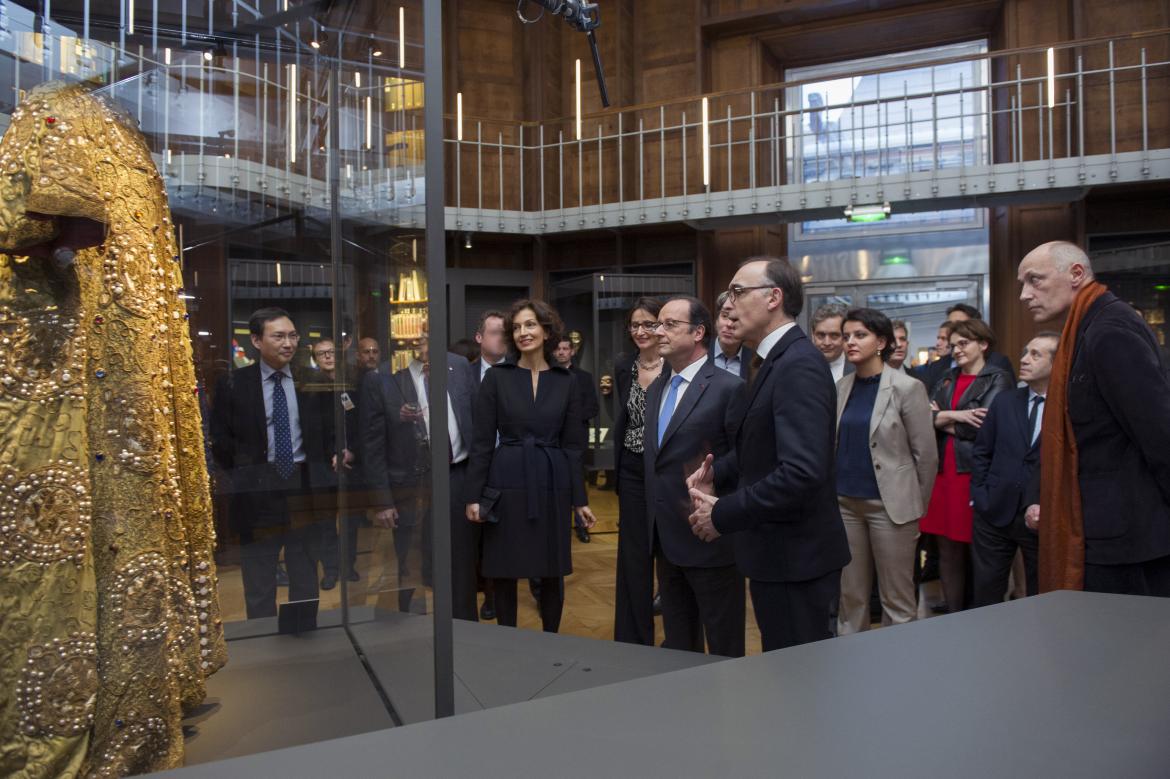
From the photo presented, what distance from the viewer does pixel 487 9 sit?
33.4 feet

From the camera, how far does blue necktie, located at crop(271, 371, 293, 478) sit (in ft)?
6.57

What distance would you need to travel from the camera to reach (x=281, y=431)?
2.04m

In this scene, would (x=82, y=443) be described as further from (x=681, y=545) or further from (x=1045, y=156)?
(x=1045, y=156)

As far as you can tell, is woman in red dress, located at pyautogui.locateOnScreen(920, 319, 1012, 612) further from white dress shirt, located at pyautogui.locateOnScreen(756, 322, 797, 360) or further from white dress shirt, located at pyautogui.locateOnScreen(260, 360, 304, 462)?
white dress shirt, located at pyautogui.locateOnScreen(260, 360, 304, 462)

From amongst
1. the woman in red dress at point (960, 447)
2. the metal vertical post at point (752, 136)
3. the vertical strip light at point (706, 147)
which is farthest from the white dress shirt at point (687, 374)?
the vertical strip light at point (706, 147)

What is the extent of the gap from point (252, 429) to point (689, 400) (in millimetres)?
1405

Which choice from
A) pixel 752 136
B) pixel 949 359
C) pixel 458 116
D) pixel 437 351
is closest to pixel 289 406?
pixel 437 351

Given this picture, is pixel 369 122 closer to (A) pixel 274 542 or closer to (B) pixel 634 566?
(A) pixel 274 542

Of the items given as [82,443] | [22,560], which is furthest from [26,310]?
[22,560]

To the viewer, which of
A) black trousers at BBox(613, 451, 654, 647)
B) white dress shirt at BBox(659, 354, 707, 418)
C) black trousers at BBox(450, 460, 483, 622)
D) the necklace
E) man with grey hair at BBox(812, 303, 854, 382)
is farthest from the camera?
man with grey hair at BBox(812, 303, 854, 382)

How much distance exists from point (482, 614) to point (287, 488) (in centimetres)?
238

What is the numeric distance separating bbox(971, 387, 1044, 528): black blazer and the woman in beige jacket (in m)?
0.22

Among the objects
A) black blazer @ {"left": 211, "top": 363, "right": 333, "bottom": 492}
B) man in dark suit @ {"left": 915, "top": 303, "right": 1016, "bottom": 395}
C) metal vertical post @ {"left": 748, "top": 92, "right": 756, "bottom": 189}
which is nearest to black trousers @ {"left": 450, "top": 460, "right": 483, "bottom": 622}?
black blazer @ {"left": 211, "top": 363, "right": 333, "bottom": 492}

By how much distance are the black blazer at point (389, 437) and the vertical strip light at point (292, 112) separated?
1.96 ft
